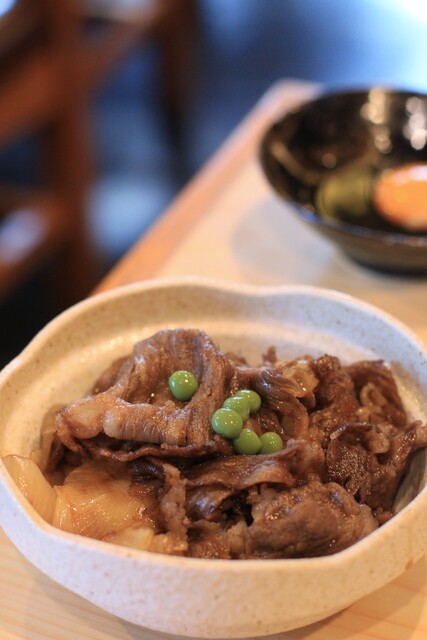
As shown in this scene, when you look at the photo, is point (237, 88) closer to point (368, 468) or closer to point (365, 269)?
point (365, 269)

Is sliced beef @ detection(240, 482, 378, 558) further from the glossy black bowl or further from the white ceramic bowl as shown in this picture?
the glossy black bowl

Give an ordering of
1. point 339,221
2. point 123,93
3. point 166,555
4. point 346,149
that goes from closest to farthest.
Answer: point 166,555 < point 339,221 < point 346,149 < point 123,93

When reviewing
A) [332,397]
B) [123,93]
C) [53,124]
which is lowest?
[123,93]

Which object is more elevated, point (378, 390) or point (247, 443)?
point (247, 443)

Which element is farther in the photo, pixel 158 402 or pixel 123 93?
pixel 123 93

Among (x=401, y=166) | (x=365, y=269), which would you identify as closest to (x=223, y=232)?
(x=365, y=269)

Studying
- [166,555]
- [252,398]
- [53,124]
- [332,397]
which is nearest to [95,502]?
[166,555]

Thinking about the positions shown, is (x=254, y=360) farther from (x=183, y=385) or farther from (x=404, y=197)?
(x=404, y=197)

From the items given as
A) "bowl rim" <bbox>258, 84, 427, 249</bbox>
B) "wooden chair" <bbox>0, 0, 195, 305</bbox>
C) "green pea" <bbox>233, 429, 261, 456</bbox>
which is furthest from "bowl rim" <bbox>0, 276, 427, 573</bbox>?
"wooden chair" <bbox>0, 0, 195, 305</bbox>
